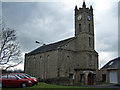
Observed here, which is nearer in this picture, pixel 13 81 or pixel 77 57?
pixel 13 81

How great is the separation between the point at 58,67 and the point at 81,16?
1517 centimetres

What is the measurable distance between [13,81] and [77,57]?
2393cm

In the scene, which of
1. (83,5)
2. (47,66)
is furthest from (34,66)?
(83,5)

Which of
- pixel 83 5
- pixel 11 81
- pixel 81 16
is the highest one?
pixel 83 5

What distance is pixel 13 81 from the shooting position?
19.1 metres

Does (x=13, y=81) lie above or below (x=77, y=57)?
below

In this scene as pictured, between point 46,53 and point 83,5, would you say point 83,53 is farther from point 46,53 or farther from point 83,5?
point 83,5

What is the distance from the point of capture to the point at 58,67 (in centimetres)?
3672

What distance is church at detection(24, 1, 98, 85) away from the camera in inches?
1475

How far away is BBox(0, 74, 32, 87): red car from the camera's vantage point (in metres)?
19.0

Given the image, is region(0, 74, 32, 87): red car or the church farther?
the church

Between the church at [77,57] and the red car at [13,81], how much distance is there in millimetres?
17079

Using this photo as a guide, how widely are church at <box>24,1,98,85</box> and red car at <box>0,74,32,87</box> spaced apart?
672 inches

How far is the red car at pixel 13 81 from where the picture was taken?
19016 millimetres
